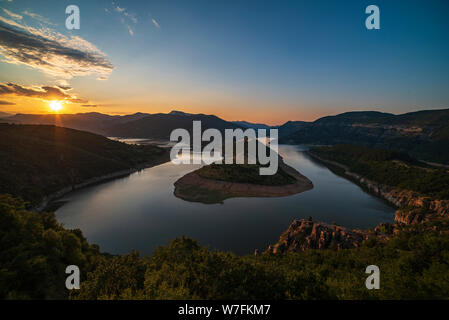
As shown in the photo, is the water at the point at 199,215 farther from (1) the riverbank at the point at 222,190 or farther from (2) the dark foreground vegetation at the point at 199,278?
(2) the dark foreground vegetation at the point at 199,278

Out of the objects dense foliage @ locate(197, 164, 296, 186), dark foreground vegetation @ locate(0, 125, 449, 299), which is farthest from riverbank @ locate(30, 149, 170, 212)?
dense foliage @ locate(197, 164, 296, 186)

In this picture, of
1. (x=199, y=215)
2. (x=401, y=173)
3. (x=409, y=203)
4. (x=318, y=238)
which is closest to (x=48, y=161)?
(x=199, y=215)

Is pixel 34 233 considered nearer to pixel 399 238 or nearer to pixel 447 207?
pixel 399 238

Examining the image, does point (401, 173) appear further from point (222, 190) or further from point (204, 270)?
point (204, 270)

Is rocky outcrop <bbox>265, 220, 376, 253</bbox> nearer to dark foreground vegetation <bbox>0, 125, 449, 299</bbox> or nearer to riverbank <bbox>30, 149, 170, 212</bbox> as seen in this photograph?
dark foreground vegetation <bbox>0, 125, 449, 299</bbox>
